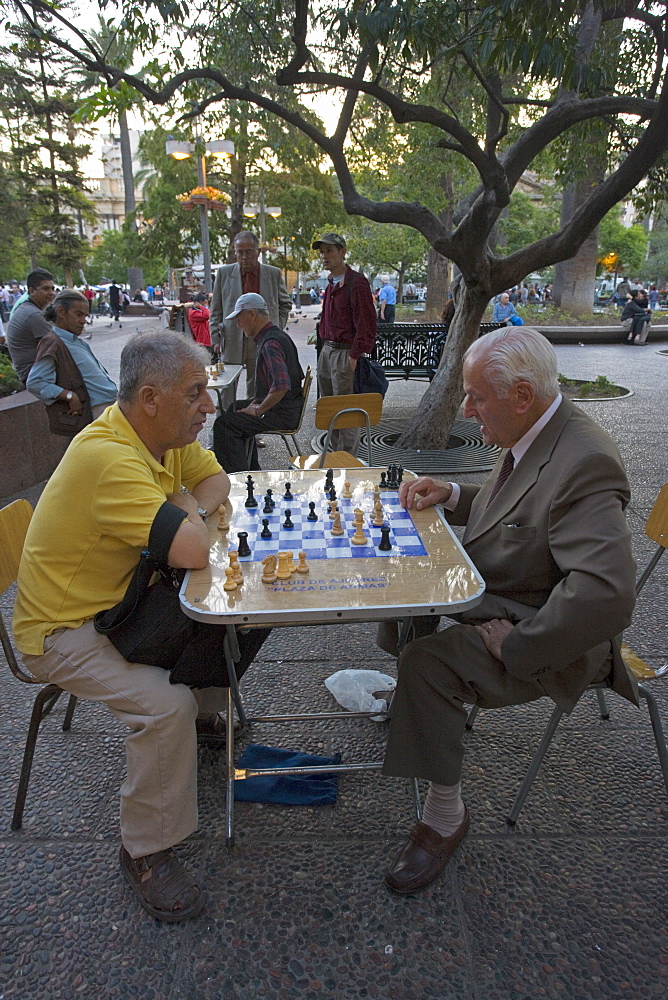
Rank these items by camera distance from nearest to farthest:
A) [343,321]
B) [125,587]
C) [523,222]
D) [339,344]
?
1. [125,587]
2. [343,321]
3. [339,344]
4. [523,222]

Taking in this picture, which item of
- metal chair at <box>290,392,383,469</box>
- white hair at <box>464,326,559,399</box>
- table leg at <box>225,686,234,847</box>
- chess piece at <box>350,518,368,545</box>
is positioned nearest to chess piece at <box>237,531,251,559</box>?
chess piece at <box>350,518,368,545</box>

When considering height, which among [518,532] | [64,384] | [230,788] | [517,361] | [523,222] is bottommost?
[230,788]

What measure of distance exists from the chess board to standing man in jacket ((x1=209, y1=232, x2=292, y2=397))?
153 inches

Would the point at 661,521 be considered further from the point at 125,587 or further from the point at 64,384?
the point at 64,384

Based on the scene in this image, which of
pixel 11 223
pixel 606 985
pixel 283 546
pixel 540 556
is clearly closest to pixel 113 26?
pixel 283 546

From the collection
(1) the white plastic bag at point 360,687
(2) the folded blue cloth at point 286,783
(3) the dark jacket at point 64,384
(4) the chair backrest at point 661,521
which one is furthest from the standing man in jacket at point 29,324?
(4) the chair backrest at point 661,521

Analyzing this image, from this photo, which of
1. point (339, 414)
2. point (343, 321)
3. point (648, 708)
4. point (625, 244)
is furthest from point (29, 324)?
point (625, 244)

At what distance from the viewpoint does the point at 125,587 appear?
2156 millimetres

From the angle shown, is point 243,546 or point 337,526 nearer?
point 243,546

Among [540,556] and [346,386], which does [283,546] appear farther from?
[346,386]

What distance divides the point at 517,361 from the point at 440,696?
3.55 ft

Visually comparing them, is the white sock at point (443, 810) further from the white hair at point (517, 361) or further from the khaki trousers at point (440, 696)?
the white hair at point (517, 361)

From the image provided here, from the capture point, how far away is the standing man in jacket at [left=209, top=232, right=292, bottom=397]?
6332mm

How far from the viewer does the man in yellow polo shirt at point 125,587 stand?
1.96m
